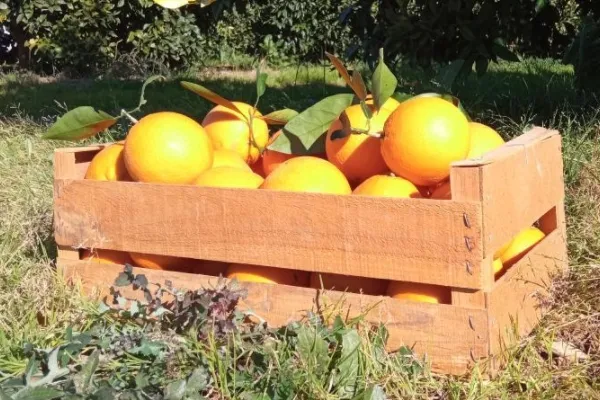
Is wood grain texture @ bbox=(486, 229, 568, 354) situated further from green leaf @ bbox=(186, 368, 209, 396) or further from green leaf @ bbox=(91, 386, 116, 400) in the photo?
green leaf @ bbox=(91, 386, 116, 400)

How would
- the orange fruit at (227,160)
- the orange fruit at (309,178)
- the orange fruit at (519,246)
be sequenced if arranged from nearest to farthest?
the orange fruit at (309,178) < the orange fruit at (519,246) < the orange fruit at (227,160)

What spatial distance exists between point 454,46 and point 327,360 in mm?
2062

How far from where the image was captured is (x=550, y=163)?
1.74 meters

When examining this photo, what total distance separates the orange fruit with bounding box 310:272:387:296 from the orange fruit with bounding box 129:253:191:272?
34cm

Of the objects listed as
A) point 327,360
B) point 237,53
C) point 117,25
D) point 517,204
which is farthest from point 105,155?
point 237,53

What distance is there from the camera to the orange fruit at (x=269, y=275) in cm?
157

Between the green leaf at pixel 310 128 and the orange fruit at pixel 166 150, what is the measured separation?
176 millimetres

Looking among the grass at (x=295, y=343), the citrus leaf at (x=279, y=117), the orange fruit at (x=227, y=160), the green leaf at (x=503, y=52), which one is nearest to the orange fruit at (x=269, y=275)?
the grass at (x=295, y=343)

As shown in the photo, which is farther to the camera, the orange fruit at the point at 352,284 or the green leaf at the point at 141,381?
the orange fruit at the point at 352,284

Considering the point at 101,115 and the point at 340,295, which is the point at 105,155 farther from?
the point at 340,295

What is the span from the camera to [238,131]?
187 centimetres

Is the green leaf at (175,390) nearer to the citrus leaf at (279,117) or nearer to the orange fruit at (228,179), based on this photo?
the orange fruit at (228,179)

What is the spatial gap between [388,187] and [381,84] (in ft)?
0.76

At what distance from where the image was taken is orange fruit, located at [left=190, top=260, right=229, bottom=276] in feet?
5.42
